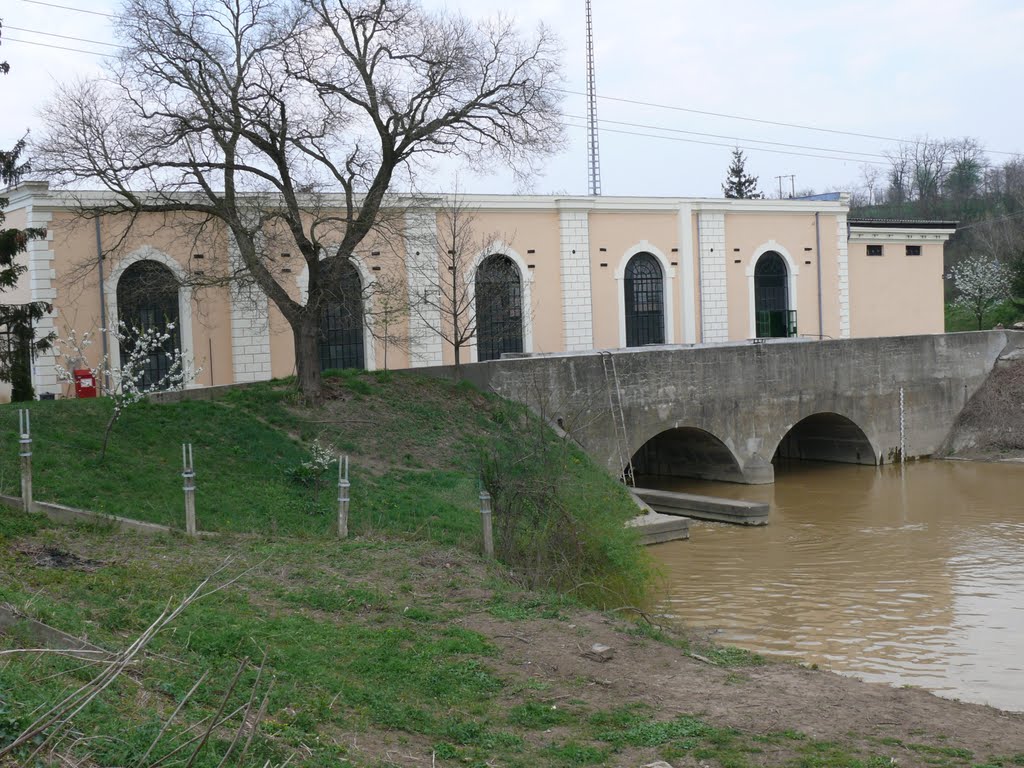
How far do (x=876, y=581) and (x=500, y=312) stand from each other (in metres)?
16.3

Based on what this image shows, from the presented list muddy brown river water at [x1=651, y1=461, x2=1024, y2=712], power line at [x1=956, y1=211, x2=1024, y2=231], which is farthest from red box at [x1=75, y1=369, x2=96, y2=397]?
power line at [x1=956, y1=211, x2=1024, y2=231]

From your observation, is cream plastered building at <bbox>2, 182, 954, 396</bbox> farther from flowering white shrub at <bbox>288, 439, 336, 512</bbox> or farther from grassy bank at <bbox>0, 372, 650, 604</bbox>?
A: flowering white shrub at <bbox>288, 439, 336, 512</bbox>

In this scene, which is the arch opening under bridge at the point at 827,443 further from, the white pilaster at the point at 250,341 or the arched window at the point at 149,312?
the arched window at the point at 149,312

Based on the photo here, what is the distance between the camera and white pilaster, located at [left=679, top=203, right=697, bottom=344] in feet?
119

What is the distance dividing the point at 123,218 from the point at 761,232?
2181 centimetres

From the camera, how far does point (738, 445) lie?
100ft

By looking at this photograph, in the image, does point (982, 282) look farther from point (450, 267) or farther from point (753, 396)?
point (450, 267)

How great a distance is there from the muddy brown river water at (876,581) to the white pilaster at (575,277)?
6.56 m

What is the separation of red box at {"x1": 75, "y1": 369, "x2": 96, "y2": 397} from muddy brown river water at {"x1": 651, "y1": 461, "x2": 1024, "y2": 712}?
13.3m

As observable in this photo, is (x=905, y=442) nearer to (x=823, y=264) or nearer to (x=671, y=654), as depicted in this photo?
(x=823, y=264)

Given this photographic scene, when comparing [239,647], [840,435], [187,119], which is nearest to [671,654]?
[239,647]

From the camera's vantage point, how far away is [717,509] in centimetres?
2469

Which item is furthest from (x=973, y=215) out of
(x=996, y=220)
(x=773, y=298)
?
(x=773, y=298)

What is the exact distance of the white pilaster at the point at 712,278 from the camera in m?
36.7
